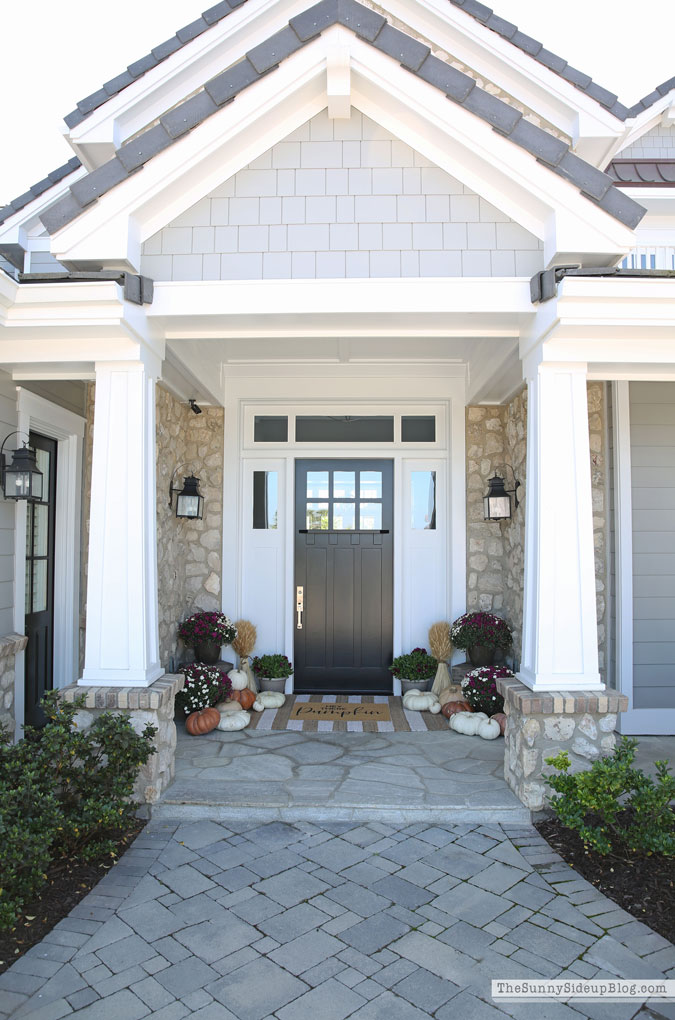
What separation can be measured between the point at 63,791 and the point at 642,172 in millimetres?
6212

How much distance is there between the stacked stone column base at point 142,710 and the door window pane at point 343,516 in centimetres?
284

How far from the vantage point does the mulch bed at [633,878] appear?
9.04 ft

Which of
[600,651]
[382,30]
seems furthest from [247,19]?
[600,651]

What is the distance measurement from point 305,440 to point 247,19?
3521mm

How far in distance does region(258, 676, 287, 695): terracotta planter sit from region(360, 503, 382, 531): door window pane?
1.56m

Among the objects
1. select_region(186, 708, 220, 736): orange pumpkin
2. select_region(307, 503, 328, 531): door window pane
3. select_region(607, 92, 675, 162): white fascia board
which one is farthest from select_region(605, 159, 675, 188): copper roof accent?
select_region(186, 708, 220, 736): orange pumpkin

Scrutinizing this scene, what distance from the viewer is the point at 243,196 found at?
12.5 ft

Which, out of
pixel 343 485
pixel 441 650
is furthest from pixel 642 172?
pixel 441 650

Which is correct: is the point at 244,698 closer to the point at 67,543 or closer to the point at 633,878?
the point at 67,543

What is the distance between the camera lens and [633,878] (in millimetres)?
3025

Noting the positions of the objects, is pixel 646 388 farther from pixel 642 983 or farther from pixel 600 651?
pixel 642 983

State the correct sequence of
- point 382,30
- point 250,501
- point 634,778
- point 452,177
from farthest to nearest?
point 250,501, point 452,177, point 382,30, point 634,778

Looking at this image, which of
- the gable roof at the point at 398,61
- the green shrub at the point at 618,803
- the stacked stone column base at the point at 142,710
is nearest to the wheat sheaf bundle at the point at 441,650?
the green shrub at the point at 618,803

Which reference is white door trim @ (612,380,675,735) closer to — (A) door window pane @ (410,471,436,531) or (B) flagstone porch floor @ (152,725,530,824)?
(B) flagstone porch floor @ (152,725,530,824)
